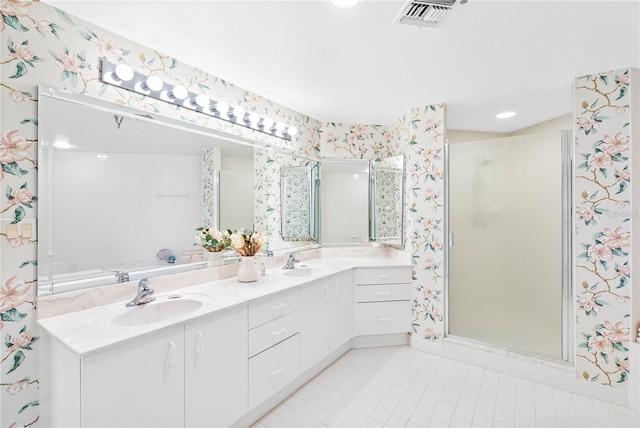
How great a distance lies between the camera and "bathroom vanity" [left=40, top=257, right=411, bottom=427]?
113cm

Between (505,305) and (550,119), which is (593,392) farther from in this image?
(550,119)

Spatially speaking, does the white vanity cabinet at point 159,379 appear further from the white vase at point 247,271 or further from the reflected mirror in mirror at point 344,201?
the reflected mirror in mirror at point 344,201

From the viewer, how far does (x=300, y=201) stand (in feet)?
9.45

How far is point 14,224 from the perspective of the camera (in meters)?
1.26

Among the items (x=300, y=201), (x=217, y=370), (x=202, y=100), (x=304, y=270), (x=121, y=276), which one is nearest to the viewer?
(x=217, y=370)

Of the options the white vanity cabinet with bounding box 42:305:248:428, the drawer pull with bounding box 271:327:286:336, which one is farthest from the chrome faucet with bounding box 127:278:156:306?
the drawer pull with bounding box 271:327:286:336

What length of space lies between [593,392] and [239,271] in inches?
101

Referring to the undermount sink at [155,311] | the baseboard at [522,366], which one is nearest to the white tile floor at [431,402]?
the baseboard at [522,366]

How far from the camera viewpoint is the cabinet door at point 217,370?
138 cm

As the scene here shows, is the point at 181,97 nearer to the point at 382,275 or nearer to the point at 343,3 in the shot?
the point at 343,3

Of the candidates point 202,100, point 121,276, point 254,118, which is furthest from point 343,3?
point 121,276

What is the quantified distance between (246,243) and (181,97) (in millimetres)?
1025

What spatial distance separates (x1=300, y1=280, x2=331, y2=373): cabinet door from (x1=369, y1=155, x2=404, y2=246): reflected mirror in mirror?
40.1 inches

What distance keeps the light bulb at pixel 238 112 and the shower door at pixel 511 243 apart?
181cm
